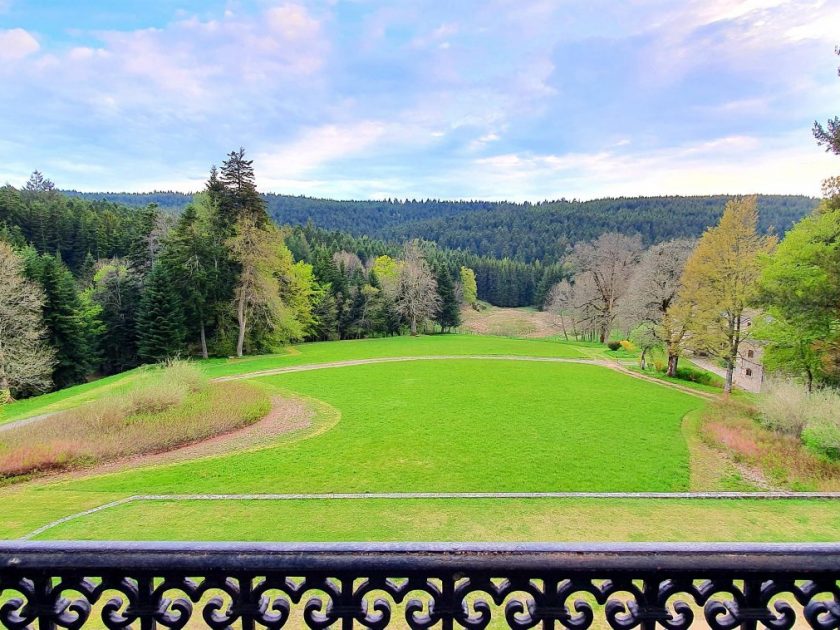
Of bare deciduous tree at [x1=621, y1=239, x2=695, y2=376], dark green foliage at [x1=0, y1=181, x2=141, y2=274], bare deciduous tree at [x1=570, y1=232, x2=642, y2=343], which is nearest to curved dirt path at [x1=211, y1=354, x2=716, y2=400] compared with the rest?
bare deciduous tree at [x1=621, y1=239, x2=695, y2=376]

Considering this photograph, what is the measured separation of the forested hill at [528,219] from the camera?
338 ft

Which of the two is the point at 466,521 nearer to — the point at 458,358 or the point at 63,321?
the point at 458,358

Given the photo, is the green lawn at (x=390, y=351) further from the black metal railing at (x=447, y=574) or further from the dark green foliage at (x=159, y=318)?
the black metal railing at (x=447, y=574)

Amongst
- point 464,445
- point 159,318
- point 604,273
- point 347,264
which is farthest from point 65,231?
point 604,273

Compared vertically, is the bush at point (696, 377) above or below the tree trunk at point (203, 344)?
below

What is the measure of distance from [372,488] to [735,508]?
813 cm

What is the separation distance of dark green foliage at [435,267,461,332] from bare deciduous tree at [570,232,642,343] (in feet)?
50.2

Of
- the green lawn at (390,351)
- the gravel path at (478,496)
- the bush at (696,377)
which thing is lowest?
the bush at (696,377)

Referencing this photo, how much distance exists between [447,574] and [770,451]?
16.4 meters

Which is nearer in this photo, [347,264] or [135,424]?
[135,424]

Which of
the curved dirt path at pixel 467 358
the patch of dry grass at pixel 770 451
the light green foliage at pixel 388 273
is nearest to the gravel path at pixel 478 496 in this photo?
the patch of dry grass at pixel 770 451

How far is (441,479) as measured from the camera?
11484 millimetres

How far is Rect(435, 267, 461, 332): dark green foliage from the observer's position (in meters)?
53.7

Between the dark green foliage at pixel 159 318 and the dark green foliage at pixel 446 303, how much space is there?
94.3 ft
